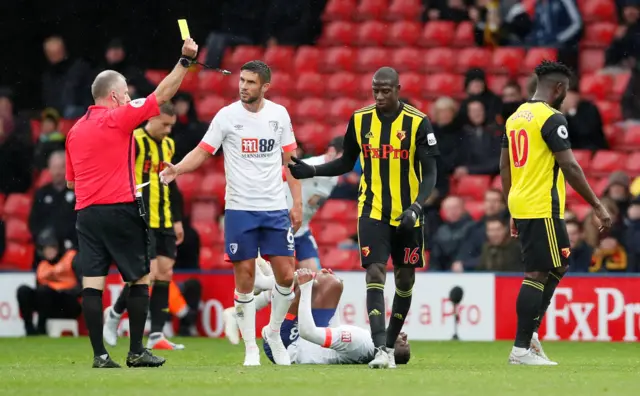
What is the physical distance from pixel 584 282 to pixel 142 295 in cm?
610

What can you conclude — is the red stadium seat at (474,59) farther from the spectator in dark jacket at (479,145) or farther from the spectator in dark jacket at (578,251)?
the spectator in dark jacket at (578,251)

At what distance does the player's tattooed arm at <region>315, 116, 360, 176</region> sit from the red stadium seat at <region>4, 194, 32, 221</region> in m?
9.74

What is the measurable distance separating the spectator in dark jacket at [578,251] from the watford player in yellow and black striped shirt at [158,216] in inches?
175

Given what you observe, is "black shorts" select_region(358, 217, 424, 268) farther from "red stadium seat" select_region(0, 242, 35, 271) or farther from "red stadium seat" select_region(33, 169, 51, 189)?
"red stadium seat" select_region(33, 169, 51, 189)

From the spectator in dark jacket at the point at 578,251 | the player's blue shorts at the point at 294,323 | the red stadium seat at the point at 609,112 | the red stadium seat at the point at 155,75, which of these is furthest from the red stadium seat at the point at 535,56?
the player's blue shorts at the point at 294,323

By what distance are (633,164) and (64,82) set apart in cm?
820


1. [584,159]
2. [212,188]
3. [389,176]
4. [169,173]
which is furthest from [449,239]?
[169,173]

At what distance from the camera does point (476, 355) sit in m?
12.6

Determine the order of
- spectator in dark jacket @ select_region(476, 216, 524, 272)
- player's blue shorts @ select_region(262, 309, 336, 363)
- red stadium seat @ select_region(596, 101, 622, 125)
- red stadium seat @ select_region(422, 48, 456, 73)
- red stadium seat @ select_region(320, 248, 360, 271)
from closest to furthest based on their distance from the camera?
1. player's blue shorts @ select_region(262, 309, 336, 363)
2. spectator in dark jacket @ select_region(476, 216, 524, 272)
3. red stadium seat @ select_region(320, 248, 360, 271)
4. red stadium seat @ select_region(596, 101, 622, 125)
5. red stadium seat @ select_region(422, 48, 456, 73)

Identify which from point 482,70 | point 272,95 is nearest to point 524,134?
point 482,70

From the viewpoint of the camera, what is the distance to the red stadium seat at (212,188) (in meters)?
19.1

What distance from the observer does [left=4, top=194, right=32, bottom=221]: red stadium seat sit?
19344 millimetres

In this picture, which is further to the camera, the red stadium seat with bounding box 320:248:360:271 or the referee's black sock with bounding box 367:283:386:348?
the red stadium seat with bounding box 320:248:360:271

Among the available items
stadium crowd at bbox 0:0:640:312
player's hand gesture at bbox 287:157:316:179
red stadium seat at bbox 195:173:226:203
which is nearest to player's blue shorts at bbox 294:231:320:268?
stadium crowd at bbox 0:0:640:312
